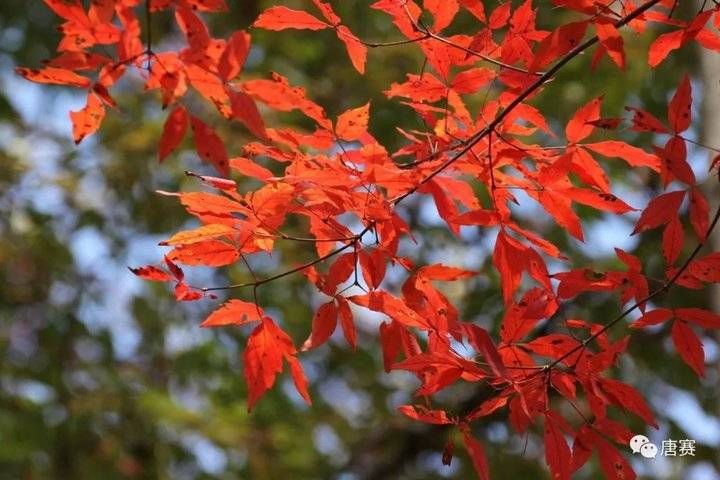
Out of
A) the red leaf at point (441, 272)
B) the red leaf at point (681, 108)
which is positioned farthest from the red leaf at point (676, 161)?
the red leaf at point (441, 272)

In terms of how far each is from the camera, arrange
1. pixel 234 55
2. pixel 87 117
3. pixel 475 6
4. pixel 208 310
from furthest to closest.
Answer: pixel 208 310 < pixel 475 6 < pixel 87 117 < pixel 234 55

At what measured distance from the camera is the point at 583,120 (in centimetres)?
90

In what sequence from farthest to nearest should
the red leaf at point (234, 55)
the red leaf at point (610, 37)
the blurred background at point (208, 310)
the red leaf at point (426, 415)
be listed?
the blurred background at point (208, 310) → the red leaf at point (426, 415) → the red leaf at point (610, 37) → the red leaf at point (234, 55)

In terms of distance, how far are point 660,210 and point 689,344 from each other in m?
0.16

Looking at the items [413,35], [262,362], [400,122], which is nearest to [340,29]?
[413,35]

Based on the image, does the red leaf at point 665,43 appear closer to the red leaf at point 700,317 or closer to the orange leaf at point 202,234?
the red leaf at point 700,317

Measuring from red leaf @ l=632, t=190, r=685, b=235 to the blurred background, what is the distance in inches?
67.5

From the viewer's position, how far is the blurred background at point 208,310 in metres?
2.72

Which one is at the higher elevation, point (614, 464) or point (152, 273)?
point (152, 273)

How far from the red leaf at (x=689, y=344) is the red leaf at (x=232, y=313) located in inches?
16.2

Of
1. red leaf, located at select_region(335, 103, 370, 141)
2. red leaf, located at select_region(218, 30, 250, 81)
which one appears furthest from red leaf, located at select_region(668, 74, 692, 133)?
red leaf, located at select_region(218, 30, 250, 81)

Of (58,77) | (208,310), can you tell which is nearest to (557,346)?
(58,77)

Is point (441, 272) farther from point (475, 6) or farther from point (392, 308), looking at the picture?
point (475, 6)

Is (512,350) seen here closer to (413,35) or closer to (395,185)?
(395,185)
